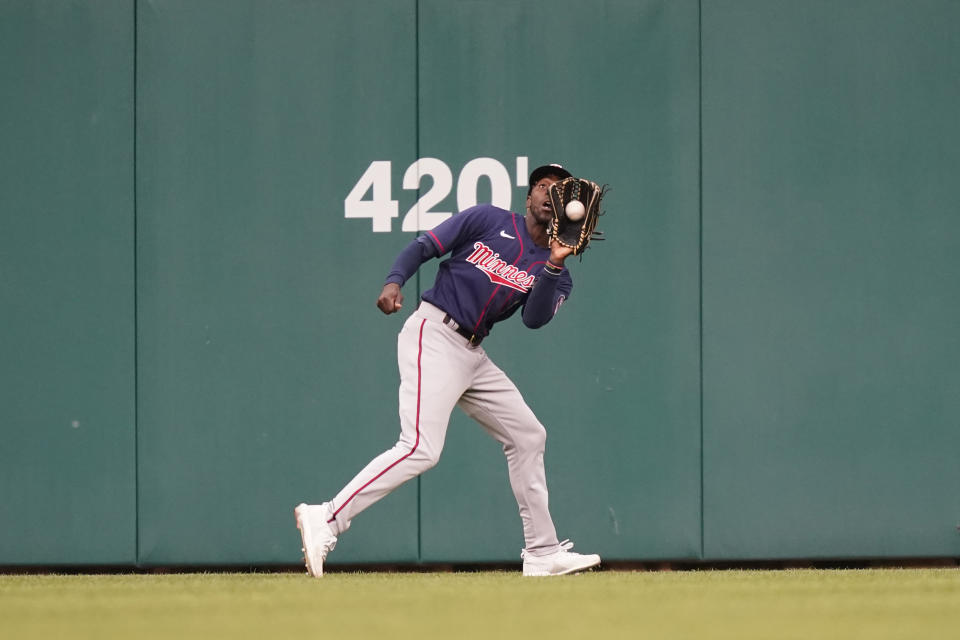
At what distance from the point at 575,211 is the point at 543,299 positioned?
0.40 m

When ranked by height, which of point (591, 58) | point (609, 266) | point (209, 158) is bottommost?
point (609, 266)

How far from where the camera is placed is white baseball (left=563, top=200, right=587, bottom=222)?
5.20 metres

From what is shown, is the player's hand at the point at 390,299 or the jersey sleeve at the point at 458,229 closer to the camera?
the player's hand at the point at 390,299

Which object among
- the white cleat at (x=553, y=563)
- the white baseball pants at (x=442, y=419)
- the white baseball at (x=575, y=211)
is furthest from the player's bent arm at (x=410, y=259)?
the white cleat at (x=553, y=563)

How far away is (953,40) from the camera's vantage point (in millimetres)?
6773

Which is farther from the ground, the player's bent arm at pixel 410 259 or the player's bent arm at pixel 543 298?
the player's bent arm at pixel 410 259

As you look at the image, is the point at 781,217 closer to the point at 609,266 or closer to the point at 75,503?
the point at 609,266

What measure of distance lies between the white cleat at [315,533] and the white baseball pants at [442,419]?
0.05 metres

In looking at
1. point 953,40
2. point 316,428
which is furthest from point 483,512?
point 953,40

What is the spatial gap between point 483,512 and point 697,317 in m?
1.59

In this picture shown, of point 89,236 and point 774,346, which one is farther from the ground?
point 89,236

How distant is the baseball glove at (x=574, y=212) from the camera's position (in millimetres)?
5199

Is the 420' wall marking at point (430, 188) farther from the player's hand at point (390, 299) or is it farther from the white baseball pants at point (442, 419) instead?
the player's hand at point (390, 299)

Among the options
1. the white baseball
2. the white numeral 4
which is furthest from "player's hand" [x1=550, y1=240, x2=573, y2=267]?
the white numeral 4
